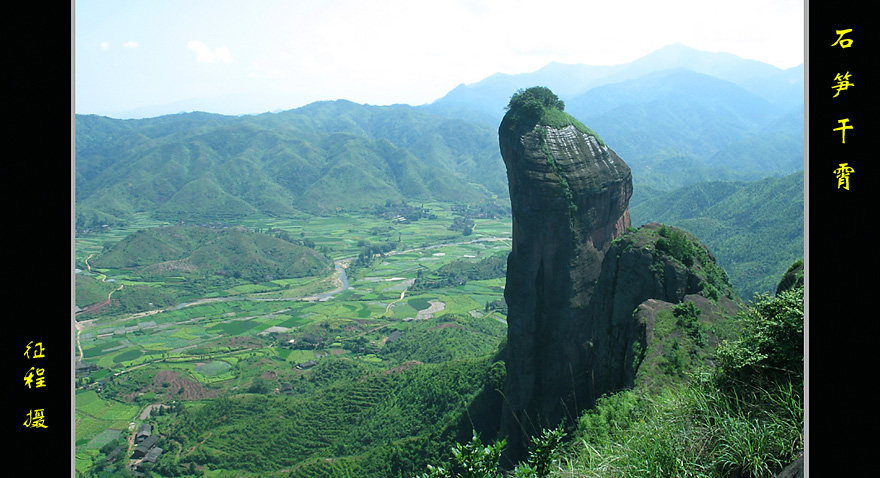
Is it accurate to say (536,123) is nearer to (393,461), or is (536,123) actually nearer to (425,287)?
(393,461)

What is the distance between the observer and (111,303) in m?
98.4

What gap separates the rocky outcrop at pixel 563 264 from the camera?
85.2 ft

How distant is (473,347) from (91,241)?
5271 inches
